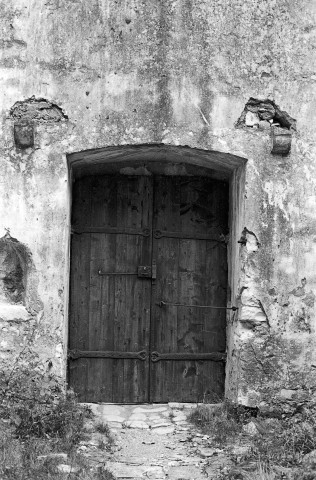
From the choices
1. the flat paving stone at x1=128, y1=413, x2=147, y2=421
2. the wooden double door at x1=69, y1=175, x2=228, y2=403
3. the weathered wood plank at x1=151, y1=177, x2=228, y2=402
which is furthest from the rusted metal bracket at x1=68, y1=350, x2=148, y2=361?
the flat paving stone at x1=128, y1=413, x2=147, y2=421

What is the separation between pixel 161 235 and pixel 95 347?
115 cm

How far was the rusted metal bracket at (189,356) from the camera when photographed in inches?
272

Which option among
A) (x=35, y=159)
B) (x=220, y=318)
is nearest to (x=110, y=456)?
(x=220, y=318)

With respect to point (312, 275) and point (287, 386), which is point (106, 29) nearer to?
point (312, 275)

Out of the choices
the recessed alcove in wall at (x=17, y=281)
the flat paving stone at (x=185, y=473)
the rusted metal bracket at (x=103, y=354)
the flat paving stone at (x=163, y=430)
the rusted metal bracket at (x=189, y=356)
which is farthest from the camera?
the rusted metal bracket at (x=189, y=356)

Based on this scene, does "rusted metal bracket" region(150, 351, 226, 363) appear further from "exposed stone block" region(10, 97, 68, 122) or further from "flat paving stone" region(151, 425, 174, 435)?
"exposed stone block" region(10, 97, 68, 122)

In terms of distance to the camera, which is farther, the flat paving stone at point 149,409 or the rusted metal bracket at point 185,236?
the rusted metal bracket at point 185,236

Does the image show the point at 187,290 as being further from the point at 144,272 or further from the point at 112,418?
the point at 112,418

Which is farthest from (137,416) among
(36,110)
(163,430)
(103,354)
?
(36,110)

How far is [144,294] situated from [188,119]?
1596 mm

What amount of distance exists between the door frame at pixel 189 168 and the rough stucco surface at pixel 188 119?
111mm

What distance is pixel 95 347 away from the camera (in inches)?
271

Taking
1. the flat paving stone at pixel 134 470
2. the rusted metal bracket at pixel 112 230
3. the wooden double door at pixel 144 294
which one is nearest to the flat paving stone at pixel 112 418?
the wooden double door at pixel 144 294

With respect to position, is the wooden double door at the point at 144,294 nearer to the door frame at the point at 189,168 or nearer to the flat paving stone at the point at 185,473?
the door frame at the point at 189,168
